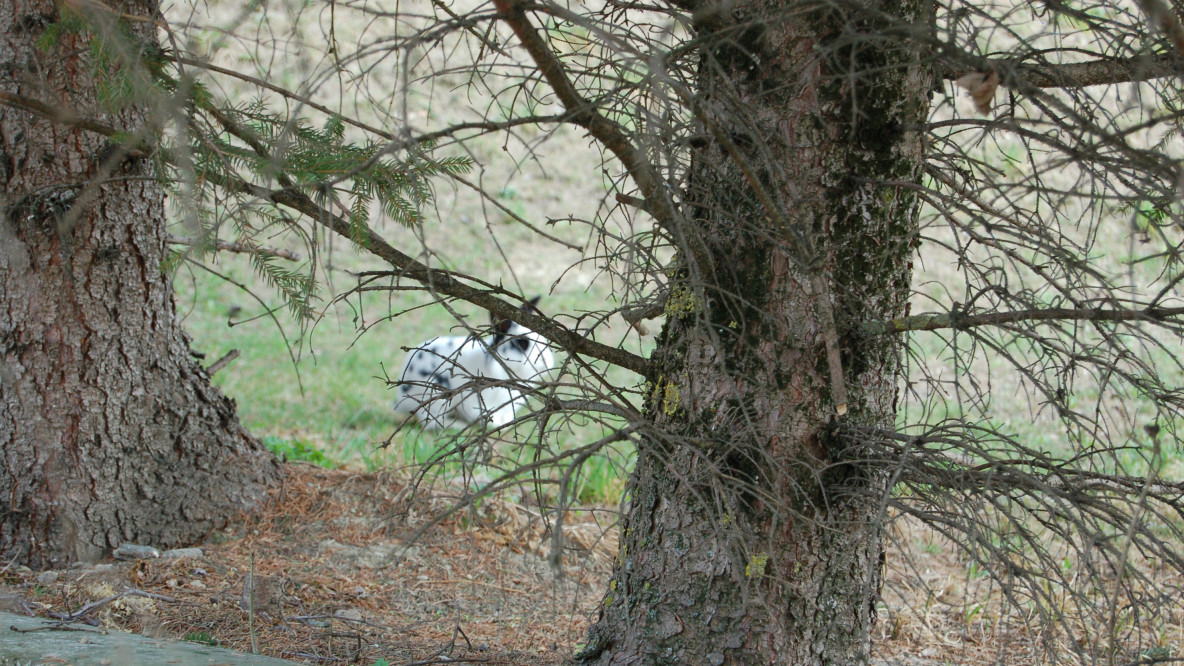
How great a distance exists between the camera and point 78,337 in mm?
3189

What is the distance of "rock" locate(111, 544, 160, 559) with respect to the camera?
10.8 ft

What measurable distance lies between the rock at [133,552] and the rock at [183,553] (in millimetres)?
46

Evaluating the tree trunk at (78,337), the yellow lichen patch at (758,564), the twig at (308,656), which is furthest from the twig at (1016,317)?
the tree trunk at (78,337)

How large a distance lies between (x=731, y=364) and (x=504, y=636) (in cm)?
148

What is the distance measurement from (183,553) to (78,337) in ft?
2.96

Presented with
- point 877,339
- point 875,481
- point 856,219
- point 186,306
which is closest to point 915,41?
point 856,219

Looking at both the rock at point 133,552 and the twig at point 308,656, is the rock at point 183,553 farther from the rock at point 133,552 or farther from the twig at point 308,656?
the twig at point 308,656

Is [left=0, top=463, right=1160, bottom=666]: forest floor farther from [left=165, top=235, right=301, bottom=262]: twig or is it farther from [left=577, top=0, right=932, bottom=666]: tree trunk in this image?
[left=165, top=235, right=301, bottom=262]: twig

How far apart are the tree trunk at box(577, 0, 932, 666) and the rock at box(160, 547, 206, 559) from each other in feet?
6.54

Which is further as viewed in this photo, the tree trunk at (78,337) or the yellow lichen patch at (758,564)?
the tree trunk at (78,337)

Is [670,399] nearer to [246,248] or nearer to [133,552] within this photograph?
[246,248]

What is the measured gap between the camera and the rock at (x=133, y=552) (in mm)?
3281

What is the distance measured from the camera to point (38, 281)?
3.13m

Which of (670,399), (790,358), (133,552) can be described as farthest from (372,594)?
(790,358)
